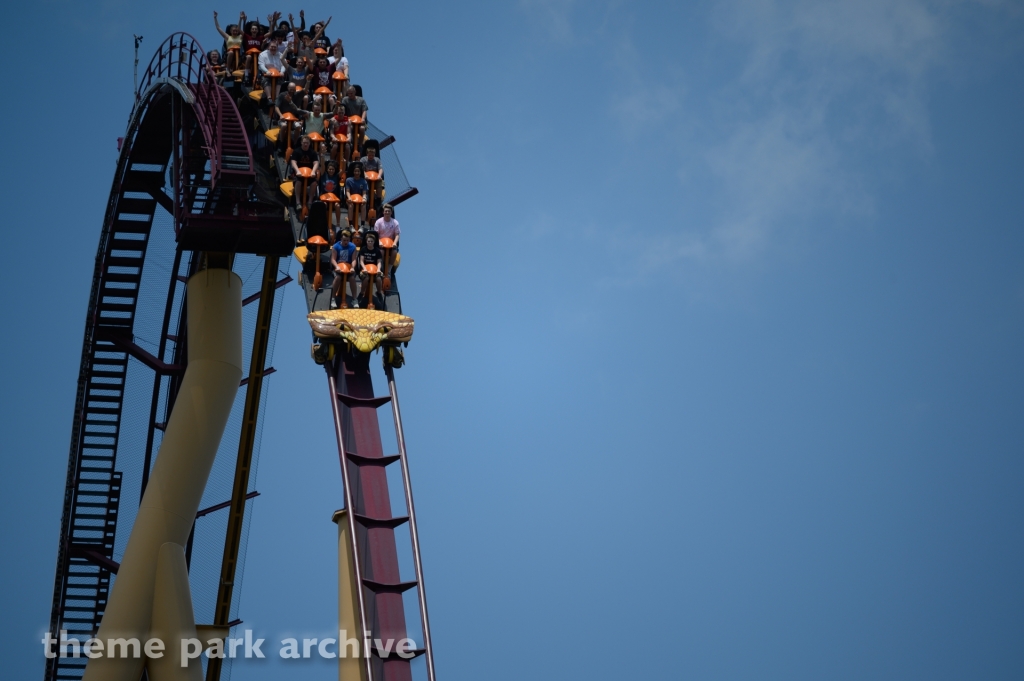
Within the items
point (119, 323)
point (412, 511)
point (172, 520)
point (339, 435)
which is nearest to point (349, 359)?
point (339, 435)

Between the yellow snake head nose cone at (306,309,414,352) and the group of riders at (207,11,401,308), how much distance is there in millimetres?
298

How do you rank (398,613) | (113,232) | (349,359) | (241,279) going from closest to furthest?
(398,613) → (349,359) → (241,279) → (113,232)

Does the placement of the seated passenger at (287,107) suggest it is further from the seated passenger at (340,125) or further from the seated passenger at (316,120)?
the seated passenger at (340,125)

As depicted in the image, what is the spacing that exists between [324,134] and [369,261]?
2707mm

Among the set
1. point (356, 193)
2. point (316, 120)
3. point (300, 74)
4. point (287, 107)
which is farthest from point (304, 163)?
point (300, 74)

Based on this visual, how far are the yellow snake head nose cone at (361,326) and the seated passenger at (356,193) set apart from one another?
1.60m

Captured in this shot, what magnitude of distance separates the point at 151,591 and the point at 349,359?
4716mm

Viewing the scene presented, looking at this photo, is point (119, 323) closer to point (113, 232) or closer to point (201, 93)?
point (113, 232)

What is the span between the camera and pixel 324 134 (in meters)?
19.1

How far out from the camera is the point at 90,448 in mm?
23469

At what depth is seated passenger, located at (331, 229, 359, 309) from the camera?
16766mm

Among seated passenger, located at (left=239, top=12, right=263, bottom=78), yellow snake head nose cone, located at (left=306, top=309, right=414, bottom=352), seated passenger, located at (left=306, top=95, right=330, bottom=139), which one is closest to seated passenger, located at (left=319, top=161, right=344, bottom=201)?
seated passenger, located at (left=306, top=95, right=330, bottom=139)

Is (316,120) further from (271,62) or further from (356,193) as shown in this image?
(356,193)

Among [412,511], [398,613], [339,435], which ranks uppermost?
[339,435]
